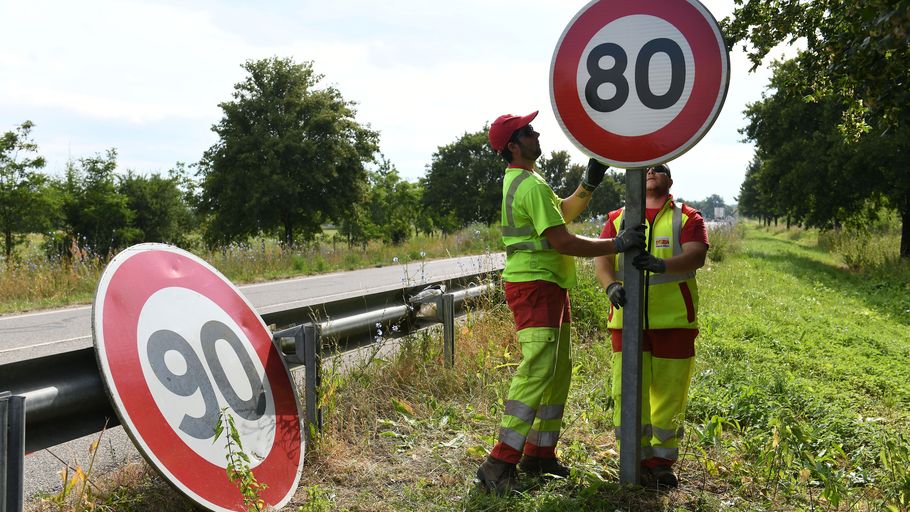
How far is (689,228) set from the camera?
365cm

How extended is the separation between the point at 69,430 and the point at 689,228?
10.0ft

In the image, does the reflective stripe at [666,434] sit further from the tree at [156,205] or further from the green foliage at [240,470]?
the tree at [156,205]

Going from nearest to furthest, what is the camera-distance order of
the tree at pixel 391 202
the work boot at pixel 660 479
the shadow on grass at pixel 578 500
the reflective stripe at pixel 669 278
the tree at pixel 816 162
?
the shadow on grass at pixel 578 500 < the work boot at pixel 660 479 < the reflective stripe at pixel 669 278 < the tree at pixel 816 162 < the tree at pixel 391 202

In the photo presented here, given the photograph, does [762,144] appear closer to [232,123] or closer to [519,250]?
[232,123]

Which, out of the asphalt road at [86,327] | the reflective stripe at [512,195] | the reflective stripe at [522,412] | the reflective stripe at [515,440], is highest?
the reflective stripe at [512,195]

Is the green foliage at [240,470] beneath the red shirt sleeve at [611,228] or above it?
beneath

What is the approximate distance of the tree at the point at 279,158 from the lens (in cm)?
2603

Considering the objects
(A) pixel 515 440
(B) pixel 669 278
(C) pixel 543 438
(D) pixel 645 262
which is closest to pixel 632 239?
(D) pixel 645 262

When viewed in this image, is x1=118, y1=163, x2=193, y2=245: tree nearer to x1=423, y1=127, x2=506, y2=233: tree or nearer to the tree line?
the tree line

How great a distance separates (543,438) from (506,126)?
1.64 metres

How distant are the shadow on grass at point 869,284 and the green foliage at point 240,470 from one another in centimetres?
1136

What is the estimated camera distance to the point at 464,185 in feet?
202

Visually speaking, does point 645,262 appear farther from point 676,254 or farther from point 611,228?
point 611,228

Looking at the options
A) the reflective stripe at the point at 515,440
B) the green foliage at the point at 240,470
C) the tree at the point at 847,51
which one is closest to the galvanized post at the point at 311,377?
the green foliage at the point at 240,470
